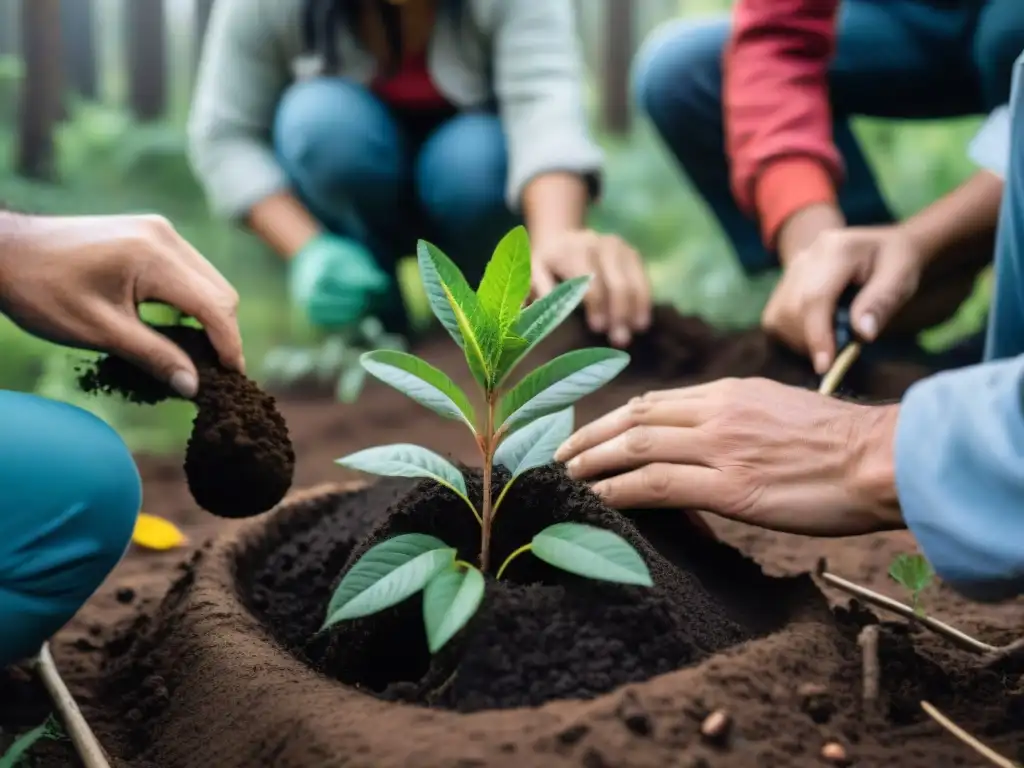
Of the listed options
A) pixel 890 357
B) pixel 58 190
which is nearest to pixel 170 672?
pixel 890 357

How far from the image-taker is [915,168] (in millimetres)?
3943

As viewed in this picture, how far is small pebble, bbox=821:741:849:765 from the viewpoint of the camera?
0.80 m

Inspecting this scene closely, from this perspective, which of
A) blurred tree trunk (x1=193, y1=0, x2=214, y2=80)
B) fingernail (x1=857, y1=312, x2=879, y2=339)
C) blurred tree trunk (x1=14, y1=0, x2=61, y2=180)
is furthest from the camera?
blurred tree trunk (x1=193, y1=0, x2=214, y2=80)

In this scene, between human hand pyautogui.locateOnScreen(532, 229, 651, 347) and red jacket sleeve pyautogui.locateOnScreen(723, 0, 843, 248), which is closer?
red jacket sleeve pyautogui.locateOnScreen(723, 0, 843, 248)

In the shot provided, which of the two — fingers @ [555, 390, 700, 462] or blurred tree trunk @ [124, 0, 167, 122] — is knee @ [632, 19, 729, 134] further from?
blurred tree trunk @ [124, 0, 167, 122]

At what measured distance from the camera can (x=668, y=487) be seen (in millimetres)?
1028

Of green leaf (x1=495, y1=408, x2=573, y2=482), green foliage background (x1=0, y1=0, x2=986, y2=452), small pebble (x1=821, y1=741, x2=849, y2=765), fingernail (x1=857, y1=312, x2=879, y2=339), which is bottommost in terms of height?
green foliage background (x1=0, y1=0, x2=986, y2=452)

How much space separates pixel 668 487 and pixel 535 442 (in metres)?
0.15

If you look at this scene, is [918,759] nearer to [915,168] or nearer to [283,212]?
[283,212]

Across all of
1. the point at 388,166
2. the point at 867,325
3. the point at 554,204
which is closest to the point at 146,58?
the point at 388,166

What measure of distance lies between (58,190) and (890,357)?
11.3ft

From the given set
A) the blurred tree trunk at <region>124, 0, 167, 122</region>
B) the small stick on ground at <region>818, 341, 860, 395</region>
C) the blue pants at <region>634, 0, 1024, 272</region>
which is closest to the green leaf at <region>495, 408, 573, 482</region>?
the small stick on ground at <region>818, 341, 860, 395</region>

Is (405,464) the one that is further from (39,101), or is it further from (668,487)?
(39,101)

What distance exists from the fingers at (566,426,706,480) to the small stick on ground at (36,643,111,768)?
0.57m
